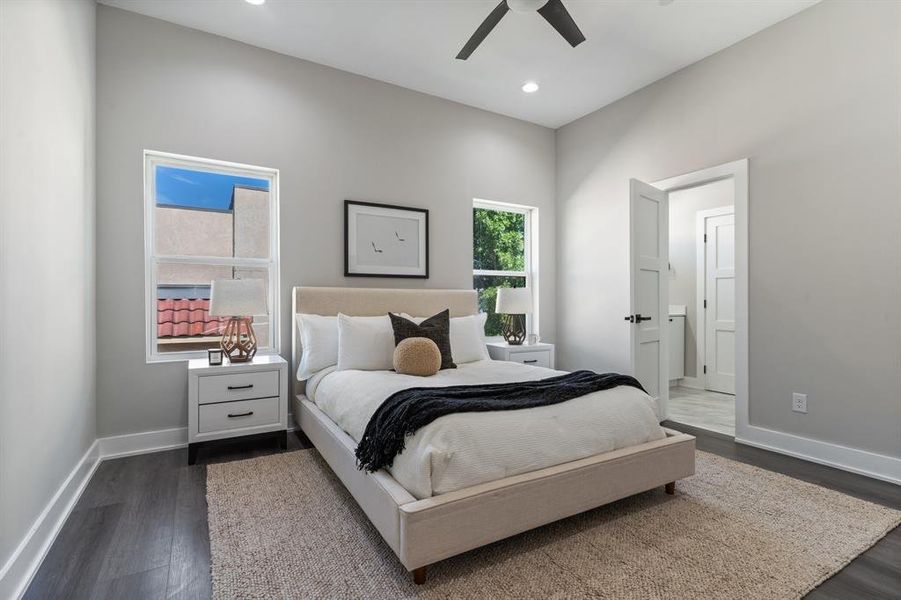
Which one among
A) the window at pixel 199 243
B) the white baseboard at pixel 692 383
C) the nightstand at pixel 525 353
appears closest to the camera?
the window at pixel 199 243

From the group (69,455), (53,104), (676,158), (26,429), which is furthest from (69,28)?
(676,158)

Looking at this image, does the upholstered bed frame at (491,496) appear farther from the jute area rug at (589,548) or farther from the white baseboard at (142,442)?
the white baseboard at (142,442)

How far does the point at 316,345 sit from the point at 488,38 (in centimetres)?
264

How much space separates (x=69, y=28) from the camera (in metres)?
2.36

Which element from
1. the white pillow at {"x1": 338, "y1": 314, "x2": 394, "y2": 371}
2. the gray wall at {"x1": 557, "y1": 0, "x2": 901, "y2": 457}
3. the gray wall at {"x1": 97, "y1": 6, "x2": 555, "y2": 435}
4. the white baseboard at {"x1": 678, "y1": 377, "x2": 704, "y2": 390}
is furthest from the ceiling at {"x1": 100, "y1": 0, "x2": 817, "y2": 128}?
the white baseboard at {"x1": 678, "y1": 377, "x2": 704, "y2": 390}

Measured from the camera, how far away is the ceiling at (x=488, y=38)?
295 cm

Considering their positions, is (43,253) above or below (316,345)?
above

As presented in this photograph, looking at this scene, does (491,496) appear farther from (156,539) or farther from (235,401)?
(235,401)

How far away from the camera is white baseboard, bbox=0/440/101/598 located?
4.99ft

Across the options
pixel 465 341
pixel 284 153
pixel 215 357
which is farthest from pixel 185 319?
pixel 465 341

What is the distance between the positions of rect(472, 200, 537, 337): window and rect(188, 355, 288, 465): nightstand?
2.27 m

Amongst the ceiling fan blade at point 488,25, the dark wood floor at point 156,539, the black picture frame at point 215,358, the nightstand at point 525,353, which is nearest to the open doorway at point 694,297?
the nightstand at point 525,353

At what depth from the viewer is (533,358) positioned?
429 centimetres

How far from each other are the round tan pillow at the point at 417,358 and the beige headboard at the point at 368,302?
881 millimetres
